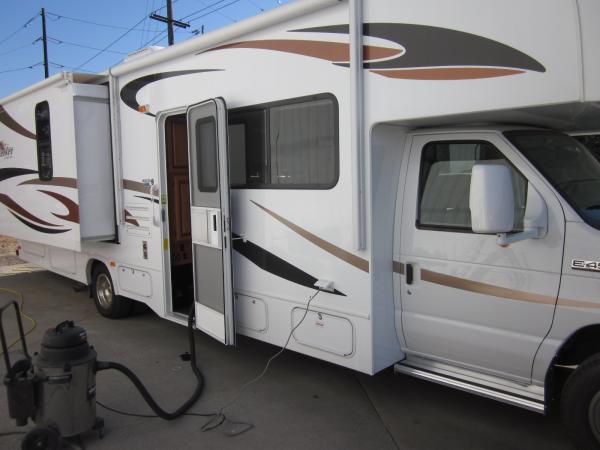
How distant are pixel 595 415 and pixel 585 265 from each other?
2.86ft

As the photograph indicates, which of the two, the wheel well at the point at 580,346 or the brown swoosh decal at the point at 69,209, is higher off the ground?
the brown swoosh decal at the point at 69,209

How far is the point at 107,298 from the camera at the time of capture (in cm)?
689

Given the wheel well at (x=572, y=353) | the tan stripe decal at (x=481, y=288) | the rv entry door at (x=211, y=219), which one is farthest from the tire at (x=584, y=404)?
the rv entry door at (x=211, y=219)

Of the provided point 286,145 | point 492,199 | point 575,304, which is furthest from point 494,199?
point 286,145

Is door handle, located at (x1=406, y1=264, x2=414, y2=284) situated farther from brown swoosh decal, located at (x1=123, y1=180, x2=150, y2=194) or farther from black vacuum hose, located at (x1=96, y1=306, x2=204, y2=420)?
brown swoosh decal, located at (x1=123, y1=180, x2=150, y2=194)

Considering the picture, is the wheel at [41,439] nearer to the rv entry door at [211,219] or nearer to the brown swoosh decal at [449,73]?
the rv entry door at [211,219]

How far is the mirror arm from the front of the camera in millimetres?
3219

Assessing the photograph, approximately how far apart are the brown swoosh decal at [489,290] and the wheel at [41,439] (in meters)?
2.57

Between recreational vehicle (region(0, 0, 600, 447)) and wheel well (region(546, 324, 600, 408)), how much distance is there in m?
0.01

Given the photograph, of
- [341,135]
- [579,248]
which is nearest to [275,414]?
[341,135]

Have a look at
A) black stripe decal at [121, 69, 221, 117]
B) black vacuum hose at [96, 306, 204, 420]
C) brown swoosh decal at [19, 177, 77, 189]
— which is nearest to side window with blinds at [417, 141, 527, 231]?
black vacuum hose at [96, 306, 204, 420]

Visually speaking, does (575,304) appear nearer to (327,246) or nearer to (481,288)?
(481,288)

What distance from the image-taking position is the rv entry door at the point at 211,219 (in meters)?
4.52

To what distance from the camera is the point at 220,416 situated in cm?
414
